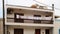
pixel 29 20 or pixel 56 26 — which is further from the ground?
pixel 29 20

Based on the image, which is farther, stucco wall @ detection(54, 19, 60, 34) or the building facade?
stucco wall @ detection(54, 19, 60, 34)

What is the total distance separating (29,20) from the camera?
370cm

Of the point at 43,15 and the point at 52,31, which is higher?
the point at 43,15

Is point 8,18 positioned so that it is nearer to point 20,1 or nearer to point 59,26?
point 20,1

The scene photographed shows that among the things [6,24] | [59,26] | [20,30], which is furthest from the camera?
[59,26]

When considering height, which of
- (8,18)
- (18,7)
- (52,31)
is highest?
(18,7)

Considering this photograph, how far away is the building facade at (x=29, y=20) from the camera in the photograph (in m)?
3.51

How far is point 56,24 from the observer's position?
3.89 meters

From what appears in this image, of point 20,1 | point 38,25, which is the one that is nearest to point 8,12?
point 20,1

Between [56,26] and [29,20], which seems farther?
[56,26]

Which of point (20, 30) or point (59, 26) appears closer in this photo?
point (20, 30)

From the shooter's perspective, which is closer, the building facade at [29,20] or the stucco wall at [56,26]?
the building facade at [29,20]

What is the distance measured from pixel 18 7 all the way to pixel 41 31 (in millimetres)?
930

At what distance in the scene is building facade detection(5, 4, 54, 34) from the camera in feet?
11.5
